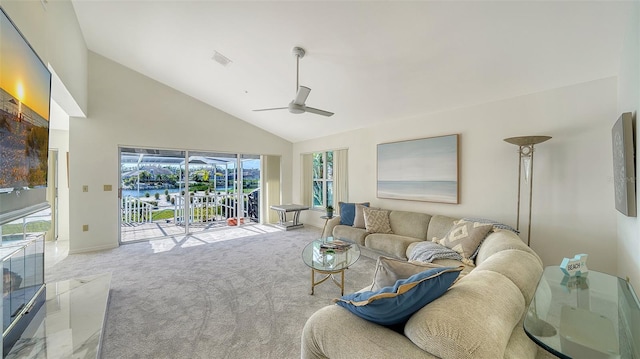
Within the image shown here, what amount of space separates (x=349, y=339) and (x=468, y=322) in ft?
1.59

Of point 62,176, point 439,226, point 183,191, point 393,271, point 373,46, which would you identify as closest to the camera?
point 393,271

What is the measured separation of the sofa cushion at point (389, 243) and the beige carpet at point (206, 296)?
0.95 ft

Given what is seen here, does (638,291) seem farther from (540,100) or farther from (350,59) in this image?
(350,59)

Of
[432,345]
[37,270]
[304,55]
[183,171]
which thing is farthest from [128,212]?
[432,345]

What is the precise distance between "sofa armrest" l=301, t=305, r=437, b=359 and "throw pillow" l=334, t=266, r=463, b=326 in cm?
7

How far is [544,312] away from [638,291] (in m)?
1.26

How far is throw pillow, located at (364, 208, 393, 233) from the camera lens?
3965mm

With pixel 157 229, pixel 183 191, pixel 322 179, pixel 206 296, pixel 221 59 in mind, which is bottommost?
pixel 206 296

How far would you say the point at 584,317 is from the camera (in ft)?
4.08

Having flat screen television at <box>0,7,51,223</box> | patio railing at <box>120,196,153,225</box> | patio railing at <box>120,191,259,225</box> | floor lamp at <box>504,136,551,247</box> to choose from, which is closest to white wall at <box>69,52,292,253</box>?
patio railing at <box>120,191,259,225</box>

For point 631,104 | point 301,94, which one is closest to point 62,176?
point 301,94

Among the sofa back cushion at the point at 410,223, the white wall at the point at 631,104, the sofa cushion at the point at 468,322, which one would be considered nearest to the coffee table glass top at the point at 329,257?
the sofa back cushion at the point at 410,223

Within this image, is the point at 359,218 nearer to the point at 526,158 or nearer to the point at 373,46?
the point at 526,158

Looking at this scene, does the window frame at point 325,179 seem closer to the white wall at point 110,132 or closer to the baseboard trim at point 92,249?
the white wall at point 110,132
